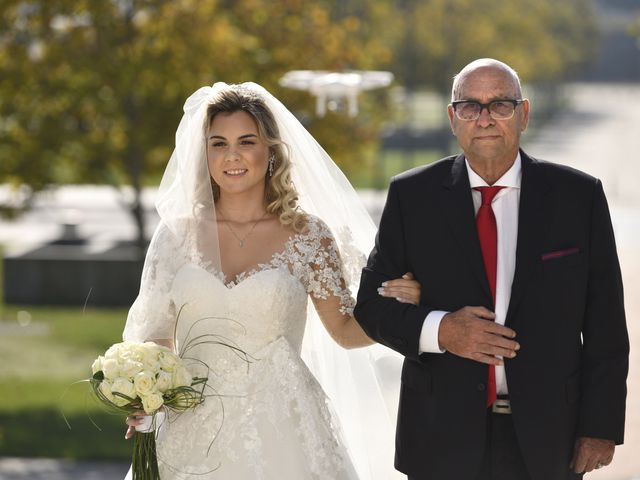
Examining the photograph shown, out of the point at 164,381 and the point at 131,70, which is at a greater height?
the point at 131,70

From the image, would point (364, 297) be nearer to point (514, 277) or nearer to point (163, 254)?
point (514, 277)

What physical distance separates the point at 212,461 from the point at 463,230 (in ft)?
4.92

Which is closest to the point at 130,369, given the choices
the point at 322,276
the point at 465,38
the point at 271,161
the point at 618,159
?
the point at 322,276

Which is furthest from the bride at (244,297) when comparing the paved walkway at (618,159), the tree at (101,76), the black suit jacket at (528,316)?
the tree at (101,76)

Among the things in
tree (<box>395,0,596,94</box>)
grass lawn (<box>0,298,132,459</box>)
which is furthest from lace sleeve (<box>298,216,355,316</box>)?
tree (<box>395,0,596,94</box>)

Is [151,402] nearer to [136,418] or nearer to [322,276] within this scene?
[136,418]

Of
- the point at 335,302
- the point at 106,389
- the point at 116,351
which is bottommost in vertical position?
the point at 106,389

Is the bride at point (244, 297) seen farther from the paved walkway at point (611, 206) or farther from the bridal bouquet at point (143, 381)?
the paved walkway at point (611, 206)

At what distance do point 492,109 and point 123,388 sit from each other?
162 cm

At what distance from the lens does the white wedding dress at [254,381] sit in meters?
4.88

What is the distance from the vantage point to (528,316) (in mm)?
4066

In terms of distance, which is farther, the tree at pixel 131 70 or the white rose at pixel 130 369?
the tree at pixel 131 70

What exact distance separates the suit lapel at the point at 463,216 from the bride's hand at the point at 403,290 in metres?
0.21

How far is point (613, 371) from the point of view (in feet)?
13.3
